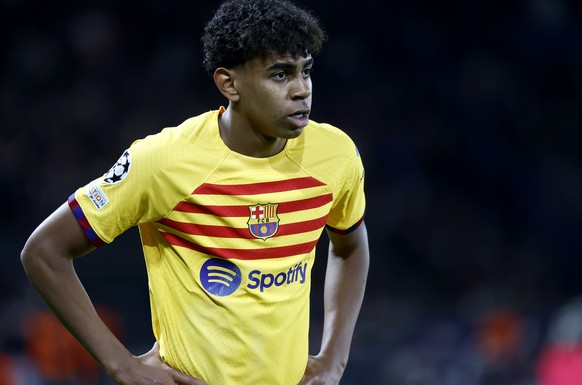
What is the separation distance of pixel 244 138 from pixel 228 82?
165 mm

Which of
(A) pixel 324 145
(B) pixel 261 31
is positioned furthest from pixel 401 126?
(B) pixel 261 31

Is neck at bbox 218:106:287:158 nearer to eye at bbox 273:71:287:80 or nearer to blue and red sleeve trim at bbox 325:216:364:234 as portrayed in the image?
eye at bbox 273:71:287:80

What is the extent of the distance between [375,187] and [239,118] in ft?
18.4

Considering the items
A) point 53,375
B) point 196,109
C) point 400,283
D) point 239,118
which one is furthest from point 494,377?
point 239,118

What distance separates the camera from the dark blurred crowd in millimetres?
7867

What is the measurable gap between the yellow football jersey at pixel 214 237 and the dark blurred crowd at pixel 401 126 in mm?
4276

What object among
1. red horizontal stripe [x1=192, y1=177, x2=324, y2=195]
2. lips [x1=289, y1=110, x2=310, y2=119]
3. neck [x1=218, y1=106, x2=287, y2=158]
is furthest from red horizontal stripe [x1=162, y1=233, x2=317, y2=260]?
lips [x1=289, y1=110, x2=310, y2=119]

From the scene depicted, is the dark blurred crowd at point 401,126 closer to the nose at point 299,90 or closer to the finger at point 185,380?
the finger at point 185,380

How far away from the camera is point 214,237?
2830 mm

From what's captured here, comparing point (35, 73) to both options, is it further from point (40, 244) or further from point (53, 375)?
point (40, 244)

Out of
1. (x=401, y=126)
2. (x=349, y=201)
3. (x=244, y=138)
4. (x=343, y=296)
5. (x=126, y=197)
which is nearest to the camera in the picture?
(x=126, y=197)

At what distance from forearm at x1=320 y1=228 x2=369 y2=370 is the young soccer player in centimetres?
28

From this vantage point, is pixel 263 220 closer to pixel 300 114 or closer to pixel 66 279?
pixel 300 114

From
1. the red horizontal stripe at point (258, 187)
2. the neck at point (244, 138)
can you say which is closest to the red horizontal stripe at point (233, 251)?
the red horizontal stripe at point (258, 187)
